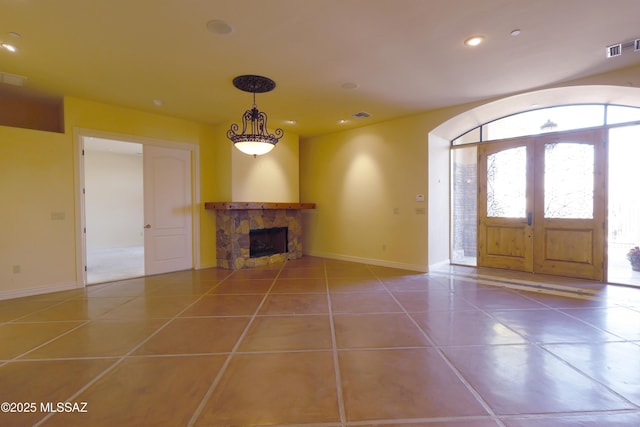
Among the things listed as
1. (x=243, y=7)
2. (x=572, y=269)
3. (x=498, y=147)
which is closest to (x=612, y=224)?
(x=572, y=269)

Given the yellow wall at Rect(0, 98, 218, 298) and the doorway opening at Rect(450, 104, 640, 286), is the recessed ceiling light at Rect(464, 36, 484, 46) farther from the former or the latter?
the yellow wall at Rect(0, 98, 218, 298)

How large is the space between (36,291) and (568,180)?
8729 mm

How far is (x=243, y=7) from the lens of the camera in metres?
2.61

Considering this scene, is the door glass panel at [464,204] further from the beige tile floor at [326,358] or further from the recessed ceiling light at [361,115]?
the recessed ceiling light at [361,115]

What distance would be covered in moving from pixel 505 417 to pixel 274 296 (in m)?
2.96

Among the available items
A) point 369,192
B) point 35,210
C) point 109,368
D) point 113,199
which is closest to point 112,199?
point 113,199

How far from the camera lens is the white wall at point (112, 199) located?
8.85 m

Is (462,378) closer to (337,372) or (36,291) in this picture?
(337,372)

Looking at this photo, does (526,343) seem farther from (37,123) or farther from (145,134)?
(37,123)

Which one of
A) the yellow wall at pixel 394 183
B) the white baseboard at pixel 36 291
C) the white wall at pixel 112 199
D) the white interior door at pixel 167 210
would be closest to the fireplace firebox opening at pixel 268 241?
the yellow wall at pixel 394 183

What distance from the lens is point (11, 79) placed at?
3871mm

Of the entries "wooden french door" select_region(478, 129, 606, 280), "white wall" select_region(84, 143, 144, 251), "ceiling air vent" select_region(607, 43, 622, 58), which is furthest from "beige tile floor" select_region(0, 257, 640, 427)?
"white wall" select_region(84, 143, 144, 251)

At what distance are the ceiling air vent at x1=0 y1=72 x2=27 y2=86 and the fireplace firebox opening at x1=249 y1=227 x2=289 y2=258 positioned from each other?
438 centimetres

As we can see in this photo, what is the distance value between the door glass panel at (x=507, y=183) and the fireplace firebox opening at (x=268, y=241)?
4541 millimetres
